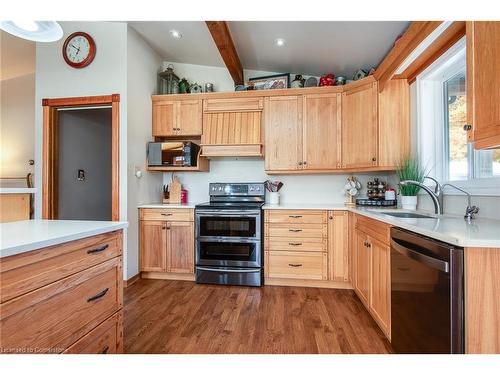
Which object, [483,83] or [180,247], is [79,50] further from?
[483,83]

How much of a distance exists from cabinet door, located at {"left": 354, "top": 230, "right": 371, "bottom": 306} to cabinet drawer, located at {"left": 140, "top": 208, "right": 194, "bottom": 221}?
1.84 meters

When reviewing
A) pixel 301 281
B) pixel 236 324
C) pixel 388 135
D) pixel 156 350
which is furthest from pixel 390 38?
pixel 156 350

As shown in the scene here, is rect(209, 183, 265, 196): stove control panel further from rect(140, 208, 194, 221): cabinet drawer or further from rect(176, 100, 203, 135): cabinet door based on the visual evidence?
rect(176, 100, 203, 135): cabinet door

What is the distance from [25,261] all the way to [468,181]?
260 centimetres

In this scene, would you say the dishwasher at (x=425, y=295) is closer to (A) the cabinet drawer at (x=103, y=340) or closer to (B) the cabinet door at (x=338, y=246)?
(B) the cabinet door at (x=338, y=246)

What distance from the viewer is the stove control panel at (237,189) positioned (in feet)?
10.5

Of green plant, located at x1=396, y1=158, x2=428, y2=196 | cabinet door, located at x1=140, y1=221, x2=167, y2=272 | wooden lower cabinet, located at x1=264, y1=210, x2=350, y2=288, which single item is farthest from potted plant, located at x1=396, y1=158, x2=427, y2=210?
cabinet door, located at x1=140, y1=221, x2=167, y2=272

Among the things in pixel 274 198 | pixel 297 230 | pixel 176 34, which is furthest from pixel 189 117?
pixel 297 230

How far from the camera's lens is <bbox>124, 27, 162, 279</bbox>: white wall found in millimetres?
2766

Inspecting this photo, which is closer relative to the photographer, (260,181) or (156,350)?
(156,350)

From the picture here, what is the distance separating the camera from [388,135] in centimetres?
252

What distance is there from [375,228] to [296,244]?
3.24ft

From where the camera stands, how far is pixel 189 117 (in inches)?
125

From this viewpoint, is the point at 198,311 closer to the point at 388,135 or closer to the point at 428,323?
the point at 428,323
